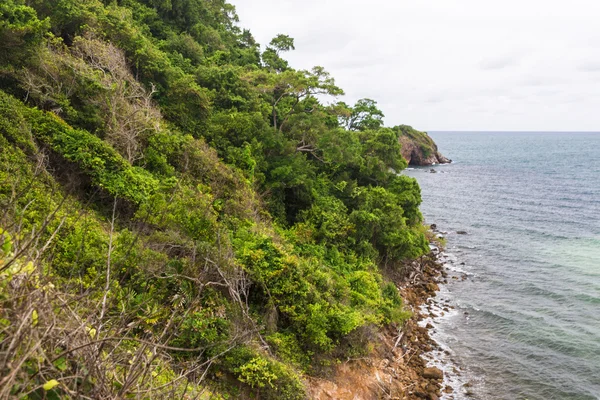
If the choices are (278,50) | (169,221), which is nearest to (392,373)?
(169,221)

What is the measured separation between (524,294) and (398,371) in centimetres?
1314

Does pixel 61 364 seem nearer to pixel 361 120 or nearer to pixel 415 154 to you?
pixel 361 120

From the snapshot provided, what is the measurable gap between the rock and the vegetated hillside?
2924 mm

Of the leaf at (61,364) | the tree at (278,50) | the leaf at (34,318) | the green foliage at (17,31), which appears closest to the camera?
the leaf at (34,318)

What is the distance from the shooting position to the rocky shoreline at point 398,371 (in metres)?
12.9

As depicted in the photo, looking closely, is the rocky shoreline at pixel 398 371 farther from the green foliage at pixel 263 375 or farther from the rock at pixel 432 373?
the green foliage at pixel 263 375

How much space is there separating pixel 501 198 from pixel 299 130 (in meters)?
37.7

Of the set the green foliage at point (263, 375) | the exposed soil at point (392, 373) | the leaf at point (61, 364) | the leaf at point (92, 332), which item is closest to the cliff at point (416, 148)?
the exposed soil at point (392, 373)

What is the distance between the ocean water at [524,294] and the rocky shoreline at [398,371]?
100 cm

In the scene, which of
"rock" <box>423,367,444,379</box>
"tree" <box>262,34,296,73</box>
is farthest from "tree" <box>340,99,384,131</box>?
"rock" <box>423,367,444,379</box>

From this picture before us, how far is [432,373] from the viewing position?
1591 cm

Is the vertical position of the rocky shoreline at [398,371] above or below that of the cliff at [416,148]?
below

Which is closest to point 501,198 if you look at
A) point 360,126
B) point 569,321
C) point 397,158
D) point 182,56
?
point 360,126

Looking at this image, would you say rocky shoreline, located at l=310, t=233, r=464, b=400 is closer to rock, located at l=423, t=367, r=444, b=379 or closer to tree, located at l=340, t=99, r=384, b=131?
rock, located at l=423, t=367, r=444, b=379
